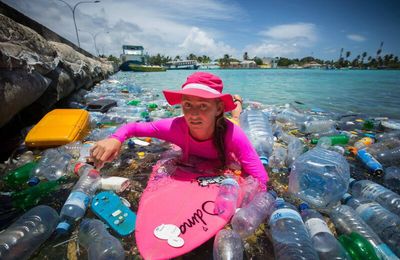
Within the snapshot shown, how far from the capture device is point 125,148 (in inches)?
137

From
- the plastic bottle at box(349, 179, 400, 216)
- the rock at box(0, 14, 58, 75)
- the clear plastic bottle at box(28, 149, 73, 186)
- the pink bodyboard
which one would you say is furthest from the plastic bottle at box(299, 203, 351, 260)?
the rock at box(0, 14, 58, 75)

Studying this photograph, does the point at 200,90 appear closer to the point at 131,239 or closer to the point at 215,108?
the point at 215,108

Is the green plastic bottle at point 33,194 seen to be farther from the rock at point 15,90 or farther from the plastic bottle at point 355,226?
the plastic bottle at point 355,226

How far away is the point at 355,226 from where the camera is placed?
1.76m

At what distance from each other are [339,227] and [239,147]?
116cm

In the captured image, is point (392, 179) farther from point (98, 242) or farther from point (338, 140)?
point (98, 242)

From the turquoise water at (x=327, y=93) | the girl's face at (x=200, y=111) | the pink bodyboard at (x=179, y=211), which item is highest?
the girl's face at (x=200, y=111)

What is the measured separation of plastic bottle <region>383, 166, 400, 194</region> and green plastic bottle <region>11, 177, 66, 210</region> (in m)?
3.97

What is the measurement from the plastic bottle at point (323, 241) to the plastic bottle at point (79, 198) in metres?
2.00

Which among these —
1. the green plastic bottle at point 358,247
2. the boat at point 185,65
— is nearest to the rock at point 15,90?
the green plastic bottle at point 358,247

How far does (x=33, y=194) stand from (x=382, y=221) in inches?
134

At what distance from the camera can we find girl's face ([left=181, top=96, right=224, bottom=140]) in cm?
201

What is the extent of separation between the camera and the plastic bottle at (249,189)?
2.08m

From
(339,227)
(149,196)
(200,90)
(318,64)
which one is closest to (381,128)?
(339,227)
